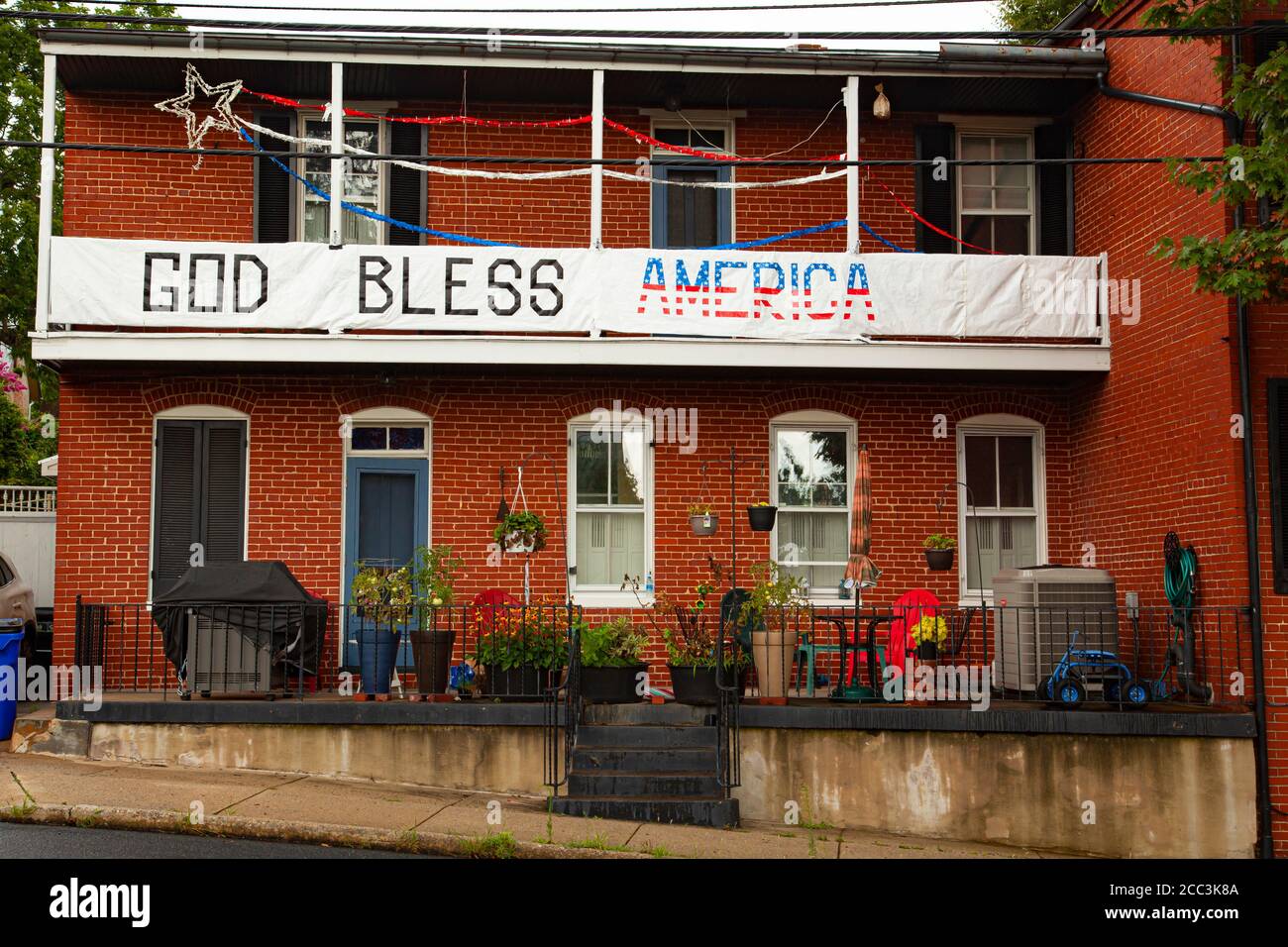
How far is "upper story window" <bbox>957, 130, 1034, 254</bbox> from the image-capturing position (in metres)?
14.3

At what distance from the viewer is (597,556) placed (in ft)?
44.9

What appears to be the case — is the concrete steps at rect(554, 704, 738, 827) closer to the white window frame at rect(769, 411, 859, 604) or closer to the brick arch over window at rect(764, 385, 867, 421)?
the white window frame at rect(769, 411, 859, 604)

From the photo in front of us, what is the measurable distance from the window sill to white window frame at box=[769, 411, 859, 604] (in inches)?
57.1

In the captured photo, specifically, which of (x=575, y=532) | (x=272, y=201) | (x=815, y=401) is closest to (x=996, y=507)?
(x=815, y=401)

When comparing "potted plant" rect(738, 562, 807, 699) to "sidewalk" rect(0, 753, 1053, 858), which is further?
"potted plant" rect(738, 562, 807, 699)

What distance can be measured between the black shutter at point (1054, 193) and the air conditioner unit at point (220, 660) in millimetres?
9170

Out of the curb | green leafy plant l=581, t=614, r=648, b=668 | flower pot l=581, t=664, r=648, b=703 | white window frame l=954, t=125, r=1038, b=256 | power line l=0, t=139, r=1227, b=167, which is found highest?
white window frame l=954, t=125, r=1038, b=256

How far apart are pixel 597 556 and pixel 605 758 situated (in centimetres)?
333

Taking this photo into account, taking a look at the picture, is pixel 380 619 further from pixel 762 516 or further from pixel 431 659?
pixel 762 516

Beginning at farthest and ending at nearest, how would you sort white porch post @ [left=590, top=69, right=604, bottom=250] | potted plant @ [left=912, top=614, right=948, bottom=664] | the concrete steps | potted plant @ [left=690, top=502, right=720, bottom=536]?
potted plant @ [left=690, top=502, right=720, bottom=536] → white porch post @ [left=590, top=69, right=604, bottom=250] → potted plant @ [left=912, top=614, right=948, bottom=664] → the concrete steps

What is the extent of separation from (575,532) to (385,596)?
8.25ft

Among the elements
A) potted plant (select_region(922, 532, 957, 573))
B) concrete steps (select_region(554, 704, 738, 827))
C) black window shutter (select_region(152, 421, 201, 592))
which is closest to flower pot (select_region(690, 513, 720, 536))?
potted plant (select_region(922, 532, 957, 573))
